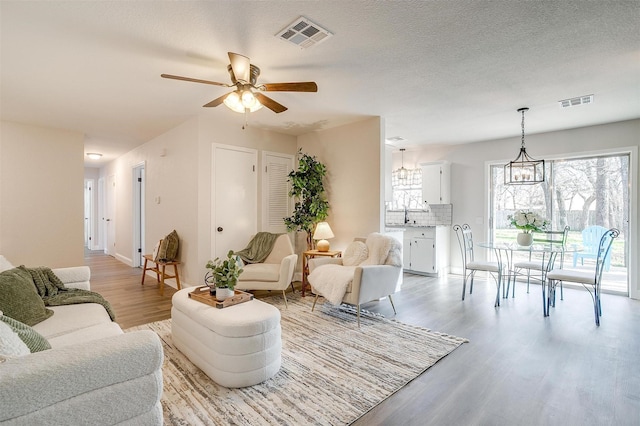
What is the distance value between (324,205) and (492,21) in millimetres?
3170

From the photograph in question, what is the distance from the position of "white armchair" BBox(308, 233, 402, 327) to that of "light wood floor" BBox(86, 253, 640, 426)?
536 mm

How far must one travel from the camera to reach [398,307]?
407cm

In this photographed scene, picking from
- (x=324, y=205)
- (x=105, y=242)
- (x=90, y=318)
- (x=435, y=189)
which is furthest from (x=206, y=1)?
(x=105, y=242)

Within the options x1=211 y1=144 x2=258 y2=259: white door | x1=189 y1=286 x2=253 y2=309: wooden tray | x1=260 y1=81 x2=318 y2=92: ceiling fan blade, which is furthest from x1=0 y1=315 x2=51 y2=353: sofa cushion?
x1=211 y1=144 x2=258 y2=259: white door

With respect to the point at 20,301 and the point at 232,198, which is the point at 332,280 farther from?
the point at 20,301

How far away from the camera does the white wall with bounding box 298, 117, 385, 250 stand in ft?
14.5

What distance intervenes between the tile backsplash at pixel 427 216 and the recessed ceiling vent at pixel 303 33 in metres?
4.88

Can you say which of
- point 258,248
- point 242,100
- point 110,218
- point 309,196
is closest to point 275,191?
point 309,196

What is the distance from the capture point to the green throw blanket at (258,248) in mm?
4570

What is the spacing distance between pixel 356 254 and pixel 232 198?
2093 millimetres

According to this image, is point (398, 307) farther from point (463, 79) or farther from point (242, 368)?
point (463, 79)

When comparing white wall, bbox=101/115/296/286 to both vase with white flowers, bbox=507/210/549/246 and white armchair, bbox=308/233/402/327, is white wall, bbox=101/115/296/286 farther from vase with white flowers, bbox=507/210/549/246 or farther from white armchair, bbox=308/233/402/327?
vase with white flowers, bbox=507/210/549/246

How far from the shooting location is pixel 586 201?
506 centimetres

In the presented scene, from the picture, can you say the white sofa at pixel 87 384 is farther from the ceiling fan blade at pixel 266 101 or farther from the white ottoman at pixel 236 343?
the ceiling fan blade at pixel 266 101
